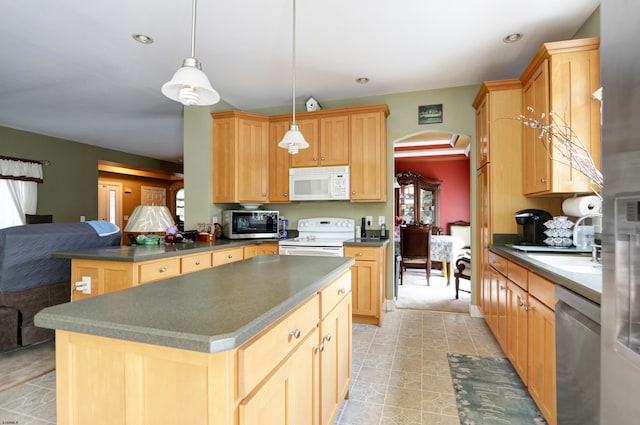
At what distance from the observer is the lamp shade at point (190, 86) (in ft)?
4.56

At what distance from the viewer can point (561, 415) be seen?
4.17ft

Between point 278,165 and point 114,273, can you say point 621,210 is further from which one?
point 278,165

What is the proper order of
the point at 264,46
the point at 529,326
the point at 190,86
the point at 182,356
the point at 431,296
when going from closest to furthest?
the point at 182,356
the point at 190,86
the point at 529,326
the point at 264,46
the point at 431,296

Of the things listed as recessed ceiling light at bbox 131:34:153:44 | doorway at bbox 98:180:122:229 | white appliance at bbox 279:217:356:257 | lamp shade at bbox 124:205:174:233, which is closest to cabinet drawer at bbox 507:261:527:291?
white appliance at bbox 279:217:356:257

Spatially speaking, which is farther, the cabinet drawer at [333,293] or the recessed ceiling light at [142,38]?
the recessed ceiling light at [142,38]

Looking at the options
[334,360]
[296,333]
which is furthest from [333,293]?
[296,333]

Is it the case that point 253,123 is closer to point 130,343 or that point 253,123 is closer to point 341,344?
point 341,344

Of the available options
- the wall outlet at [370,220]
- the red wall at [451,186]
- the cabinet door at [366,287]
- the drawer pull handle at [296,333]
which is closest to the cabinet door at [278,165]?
the wall outlet at [370,220]

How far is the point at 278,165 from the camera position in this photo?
156 inches

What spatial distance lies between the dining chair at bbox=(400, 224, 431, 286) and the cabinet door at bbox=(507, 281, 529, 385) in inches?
109

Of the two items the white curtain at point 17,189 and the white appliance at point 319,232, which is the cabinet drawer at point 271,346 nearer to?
the white appliance at point 319,232

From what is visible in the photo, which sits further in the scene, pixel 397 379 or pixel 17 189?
pixel 17 189

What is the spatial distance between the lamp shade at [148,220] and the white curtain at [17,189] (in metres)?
3.88

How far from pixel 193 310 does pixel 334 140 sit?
3.04 m
